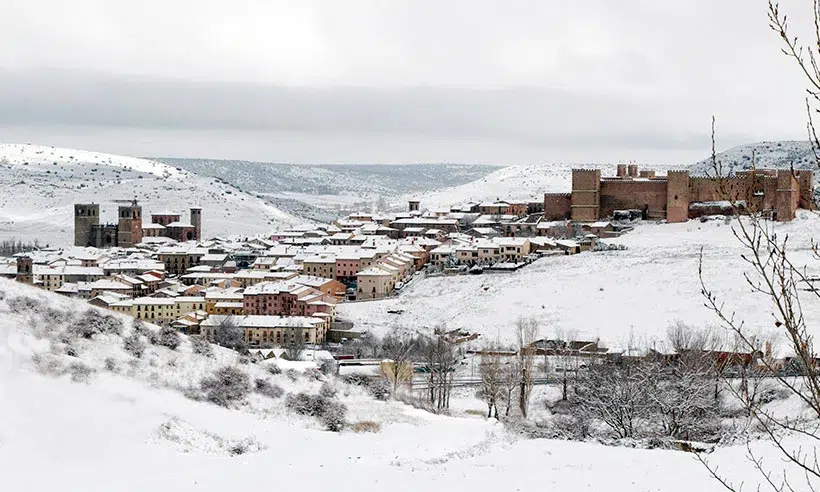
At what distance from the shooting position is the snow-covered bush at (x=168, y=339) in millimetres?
24500

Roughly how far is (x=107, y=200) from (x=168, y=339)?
124 metres

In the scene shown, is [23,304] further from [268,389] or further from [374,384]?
[374,384]

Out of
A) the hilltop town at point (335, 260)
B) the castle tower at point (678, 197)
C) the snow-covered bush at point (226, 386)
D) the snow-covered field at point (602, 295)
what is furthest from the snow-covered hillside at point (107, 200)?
the snow-covered bush at point (226, 386)

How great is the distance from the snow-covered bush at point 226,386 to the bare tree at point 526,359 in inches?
348

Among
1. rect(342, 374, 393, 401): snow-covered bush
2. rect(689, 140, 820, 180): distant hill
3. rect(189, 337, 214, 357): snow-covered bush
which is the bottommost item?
rect(342, 374, 393, 401): snow-covered bush

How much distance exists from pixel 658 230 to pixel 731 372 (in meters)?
34.8

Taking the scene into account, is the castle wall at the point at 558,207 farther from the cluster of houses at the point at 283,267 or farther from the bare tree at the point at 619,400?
the bare tree at the point at 619,400

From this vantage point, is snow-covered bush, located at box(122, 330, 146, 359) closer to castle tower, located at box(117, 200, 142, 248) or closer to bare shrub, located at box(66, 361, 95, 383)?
bare shrub, located at box(66, 361, 95, 383)

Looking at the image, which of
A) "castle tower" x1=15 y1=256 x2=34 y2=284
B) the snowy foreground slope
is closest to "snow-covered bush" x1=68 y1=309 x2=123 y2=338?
the snowy foreground slope

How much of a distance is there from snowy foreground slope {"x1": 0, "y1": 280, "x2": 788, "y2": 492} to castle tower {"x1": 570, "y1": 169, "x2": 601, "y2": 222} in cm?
4862

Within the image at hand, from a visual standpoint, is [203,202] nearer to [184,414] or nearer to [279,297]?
[279,297]

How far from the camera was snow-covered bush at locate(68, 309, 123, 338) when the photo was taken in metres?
23.2

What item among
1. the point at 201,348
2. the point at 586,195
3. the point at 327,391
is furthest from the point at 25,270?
the point at 327,391

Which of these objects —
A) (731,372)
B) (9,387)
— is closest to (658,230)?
(731,372)
